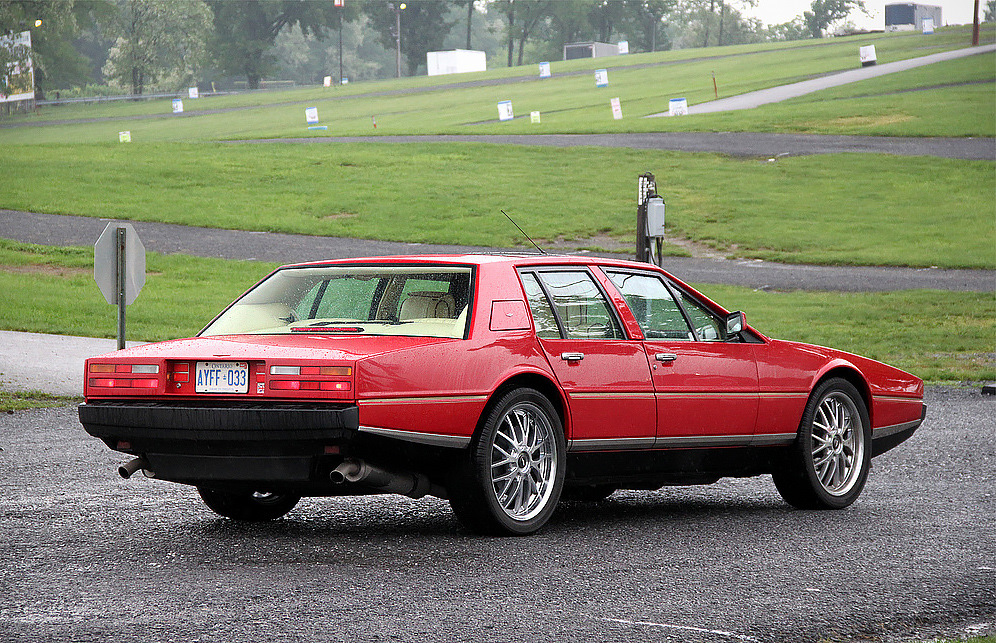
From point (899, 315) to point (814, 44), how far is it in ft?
255

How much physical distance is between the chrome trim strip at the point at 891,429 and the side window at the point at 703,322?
131 centimetres

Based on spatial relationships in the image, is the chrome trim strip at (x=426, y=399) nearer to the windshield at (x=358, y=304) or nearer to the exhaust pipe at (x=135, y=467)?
the windshield at (x=358, y=304)

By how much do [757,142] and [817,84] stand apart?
20425 mm

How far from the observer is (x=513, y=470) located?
641 centimetres

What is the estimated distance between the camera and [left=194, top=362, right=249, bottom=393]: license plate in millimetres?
5934

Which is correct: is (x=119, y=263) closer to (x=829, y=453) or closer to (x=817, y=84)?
(x=829, y=453)

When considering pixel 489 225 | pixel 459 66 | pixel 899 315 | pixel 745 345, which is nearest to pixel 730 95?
pixel 489 225

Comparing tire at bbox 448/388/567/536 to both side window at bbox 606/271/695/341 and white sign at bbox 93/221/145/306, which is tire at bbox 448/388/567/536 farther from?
white sign at bbox 93/221/145/306

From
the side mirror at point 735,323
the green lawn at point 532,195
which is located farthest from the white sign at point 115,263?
the green lawn at point 532,195

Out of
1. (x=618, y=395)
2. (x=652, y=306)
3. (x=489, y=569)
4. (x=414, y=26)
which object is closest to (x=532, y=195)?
(x=652, y=306)

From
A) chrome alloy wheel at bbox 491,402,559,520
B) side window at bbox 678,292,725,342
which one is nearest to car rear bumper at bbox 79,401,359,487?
chrome alloy wheel at bbox 491,402,559,520

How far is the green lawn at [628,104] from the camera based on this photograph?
49.9 metres

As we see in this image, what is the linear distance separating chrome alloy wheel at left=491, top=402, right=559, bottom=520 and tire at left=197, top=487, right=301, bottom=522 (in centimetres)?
122

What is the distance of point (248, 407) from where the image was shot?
588 centimetres
